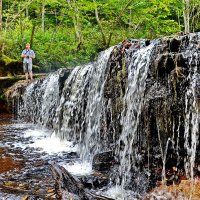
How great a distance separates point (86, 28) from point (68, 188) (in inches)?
707

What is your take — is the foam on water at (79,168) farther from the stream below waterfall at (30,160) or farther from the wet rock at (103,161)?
the wet rock at (103,161)

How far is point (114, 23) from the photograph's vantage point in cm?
1716

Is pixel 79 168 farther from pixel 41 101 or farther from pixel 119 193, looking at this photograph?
pixel 41 101

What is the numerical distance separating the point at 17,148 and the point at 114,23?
11.3 metres

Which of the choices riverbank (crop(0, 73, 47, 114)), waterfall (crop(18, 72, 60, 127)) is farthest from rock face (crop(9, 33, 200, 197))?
riverbank (crop(0, 73, 47, 114))

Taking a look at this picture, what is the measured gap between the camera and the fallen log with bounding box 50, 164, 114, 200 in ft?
12.7

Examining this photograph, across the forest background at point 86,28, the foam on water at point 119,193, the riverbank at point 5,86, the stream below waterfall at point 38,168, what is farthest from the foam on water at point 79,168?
the forest background at point 86,28

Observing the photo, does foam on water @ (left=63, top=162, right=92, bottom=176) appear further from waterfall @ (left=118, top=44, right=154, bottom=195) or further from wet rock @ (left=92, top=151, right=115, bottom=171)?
waterfall @ (left=118, top=44, right=154, bottom=195)

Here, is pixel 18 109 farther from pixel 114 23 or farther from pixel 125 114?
pixel 125 114

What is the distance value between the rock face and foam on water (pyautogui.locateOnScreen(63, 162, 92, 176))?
249 mm

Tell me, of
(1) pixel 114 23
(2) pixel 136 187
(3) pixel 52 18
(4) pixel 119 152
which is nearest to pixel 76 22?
(1) pixel 114 23

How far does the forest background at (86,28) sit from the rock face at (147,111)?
961 cm

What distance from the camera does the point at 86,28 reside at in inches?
825

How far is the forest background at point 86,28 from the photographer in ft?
54.4
